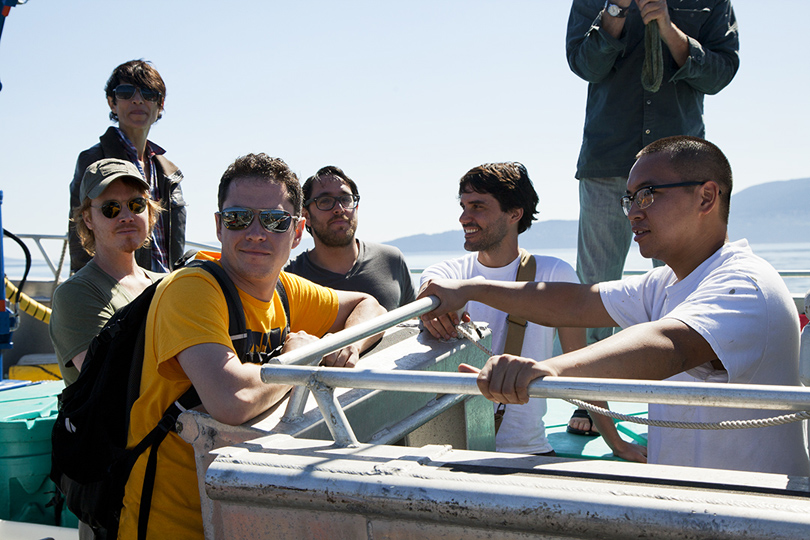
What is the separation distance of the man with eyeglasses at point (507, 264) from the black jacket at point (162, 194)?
172 cm

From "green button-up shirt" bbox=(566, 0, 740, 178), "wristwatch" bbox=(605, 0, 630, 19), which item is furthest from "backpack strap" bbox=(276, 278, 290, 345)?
"wristwatch" bbox=(605, 0, 630, 19)

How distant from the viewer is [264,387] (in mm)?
Result: 1824

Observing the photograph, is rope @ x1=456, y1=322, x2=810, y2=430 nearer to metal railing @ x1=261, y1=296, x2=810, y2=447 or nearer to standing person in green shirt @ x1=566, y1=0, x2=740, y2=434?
metal railing @ x1=261, y1=296, x2=810, y2=447

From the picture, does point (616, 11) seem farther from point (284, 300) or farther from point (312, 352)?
point (312, 352)

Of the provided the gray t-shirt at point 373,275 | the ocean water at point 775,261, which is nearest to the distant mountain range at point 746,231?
the ocean water at point 775,261

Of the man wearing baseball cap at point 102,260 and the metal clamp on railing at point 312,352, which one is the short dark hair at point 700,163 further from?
the man wearing baseball cap at point 102,260

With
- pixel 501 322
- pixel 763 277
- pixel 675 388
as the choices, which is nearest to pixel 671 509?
pixel 675 388

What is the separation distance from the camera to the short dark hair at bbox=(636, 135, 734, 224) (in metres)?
2.30

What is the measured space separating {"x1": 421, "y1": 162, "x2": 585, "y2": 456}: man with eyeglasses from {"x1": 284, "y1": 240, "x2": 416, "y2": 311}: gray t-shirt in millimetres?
489

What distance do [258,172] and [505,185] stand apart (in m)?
1.98

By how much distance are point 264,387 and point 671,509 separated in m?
1.13

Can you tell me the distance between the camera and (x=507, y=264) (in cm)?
388

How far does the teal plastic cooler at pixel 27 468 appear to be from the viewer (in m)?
3.37

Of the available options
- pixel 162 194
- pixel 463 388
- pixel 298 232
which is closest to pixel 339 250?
pixel 162 194
